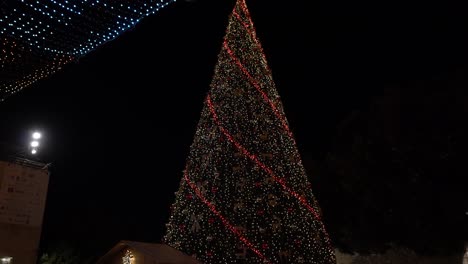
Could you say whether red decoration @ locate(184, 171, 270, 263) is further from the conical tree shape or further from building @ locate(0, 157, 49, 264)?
building @ locate(0, 157, 49, 264)

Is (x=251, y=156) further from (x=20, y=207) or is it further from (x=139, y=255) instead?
(x=139, y=255)

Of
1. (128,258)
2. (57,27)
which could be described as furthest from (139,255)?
(57,27)

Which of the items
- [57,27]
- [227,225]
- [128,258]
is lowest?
[128,258]

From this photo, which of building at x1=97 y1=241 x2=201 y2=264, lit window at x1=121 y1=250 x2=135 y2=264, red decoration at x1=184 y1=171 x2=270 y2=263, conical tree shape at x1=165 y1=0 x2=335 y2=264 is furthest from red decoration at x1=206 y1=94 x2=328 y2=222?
lit window at x1=121 y1=250 x2=135 y2=264

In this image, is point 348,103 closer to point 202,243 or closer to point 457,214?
point 457,214

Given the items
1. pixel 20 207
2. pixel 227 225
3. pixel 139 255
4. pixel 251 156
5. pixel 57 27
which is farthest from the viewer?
pixel 251 156

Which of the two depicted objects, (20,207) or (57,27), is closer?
(57,27)

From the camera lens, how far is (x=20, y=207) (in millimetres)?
8852

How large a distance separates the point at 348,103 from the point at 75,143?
10745mm

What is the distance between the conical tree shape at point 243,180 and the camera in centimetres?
1034

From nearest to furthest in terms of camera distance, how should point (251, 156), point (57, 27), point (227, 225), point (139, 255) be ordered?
point (57, 27) < point (139, 255) < point (227, 225) < point (251, 156)

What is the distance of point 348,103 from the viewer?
50.0ft

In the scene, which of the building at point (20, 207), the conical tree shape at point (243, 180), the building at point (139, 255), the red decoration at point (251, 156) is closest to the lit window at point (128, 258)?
the building at point (139, 255)

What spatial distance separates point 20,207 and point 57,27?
579cm
